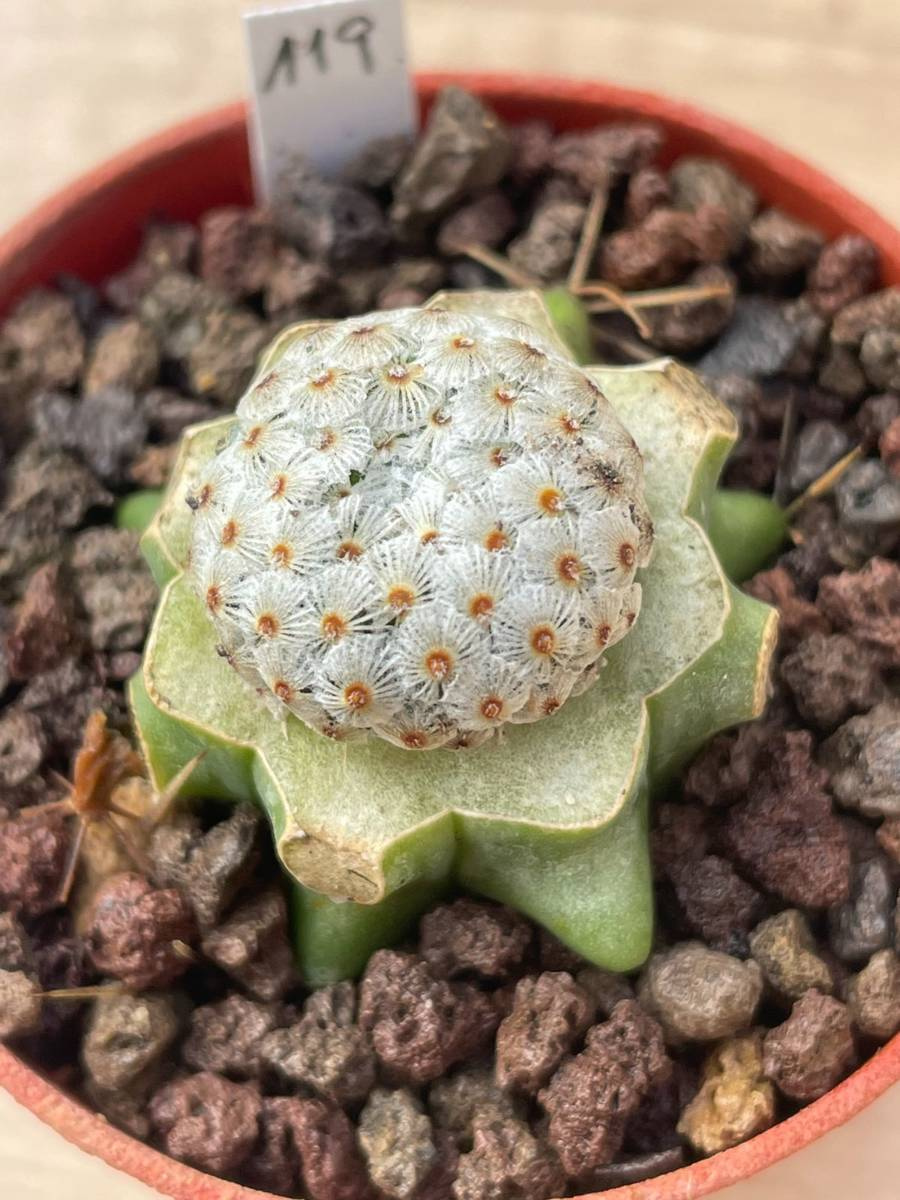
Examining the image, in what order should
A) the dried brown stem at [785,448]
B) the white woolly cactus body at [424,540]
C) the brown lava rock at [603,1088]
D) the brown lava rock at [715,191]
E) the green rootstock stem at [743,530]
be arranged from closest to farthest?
the white woolly cactus body at [424,540], the brown lava rock at [603,1088], the green rootstock stem at [743,530], the dried brown stem at [785,448], the brown lava rock at [715,191]

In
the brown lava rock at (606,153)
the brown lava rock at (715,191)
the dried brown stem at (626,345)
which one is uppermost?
the brown lava rock at (606,153)

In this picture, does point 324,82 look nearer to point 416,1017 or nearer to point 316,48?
point 316,48

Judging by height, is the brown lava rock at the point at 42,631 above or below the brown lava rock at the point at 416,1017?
above

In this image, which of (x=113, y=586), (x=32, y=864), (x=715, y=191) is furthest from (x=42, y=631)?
(x=715, y=191)

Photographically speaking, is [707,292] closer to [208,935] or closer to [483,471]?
[483,471]

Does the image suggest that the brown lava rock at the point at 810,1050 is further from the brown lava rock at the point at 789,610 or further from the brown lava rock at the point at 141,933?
the brown lava rock at the point at 141,933

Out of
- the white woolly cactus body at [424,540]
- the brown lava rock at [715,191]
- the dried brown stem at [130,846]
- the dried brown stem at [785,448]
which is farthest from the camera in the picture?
the brown lava rock at [715,191]

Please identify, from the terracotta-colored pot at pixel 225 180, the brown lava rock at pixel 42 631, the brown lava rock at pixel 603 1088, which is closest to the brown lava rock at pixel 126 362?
the terracotta-colored pot at pixel 225 180
